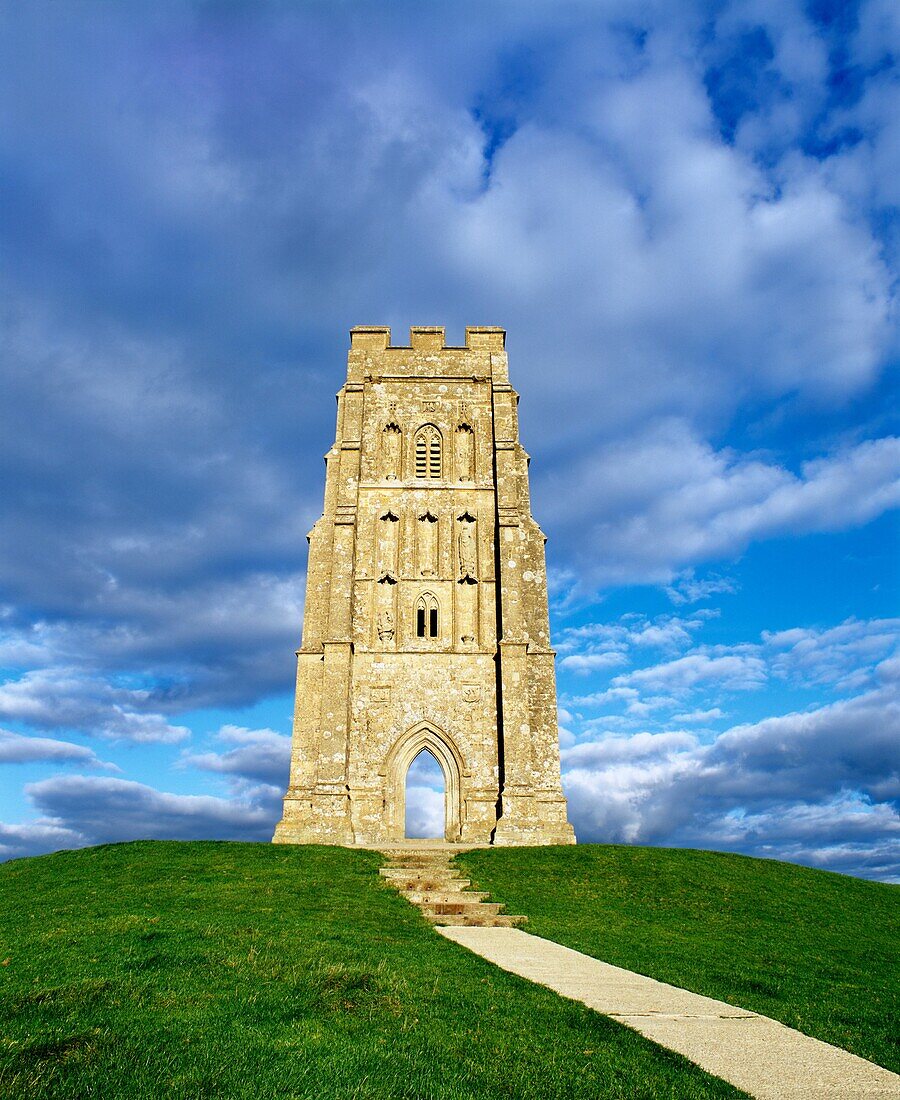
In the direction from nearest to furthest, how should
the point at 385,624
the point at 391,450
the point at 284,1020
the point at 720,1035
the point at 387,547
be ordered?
the point at 284,1020 → the point at 720,1035 → the point at 385,624 → the point at 387,547 → the point at 391,450

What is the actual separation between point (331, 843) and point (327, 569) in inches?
430

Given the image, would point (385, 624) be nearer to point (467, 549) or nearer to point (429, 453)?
point (467, 549)

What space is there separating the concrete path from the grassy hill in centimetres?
40

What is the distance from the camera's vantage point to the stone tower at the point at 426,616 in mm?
27500

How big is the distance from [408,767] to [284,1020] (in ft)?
73.8

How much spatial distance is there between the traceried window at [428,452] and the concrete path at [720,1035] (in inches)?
975

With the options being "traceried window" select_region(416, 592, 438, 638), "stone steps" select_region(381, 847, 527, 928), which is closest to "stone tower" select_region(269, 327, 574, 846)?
"traceried window" select_region(416, 592, 438, 638)

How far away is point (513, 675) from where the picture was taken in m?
28.9

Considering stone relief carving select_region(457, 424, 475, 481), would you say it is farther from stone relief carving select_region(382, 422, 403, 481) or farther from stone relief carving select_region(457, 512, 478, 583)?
stone relief carving select_region(382, 422, 403, 481)

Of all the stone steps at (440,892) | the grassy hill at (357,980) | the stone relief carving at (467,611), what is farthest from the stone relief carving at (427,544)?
the grassy hill at (357,980)

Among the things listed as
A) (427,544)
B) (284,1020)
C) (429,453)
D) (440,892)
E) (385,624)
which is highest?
(429,453)

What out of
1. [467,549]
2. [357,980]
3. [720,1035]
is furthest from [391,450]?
[720,1035]

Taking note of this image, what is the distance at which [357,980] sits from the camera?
798cm

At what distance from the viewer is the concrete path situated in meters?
5.75
